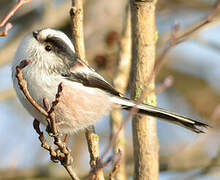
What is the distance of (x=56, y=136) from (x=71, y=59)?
2.81 ft

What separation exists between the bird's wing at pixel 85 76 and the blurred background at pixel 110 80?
52.0 inches

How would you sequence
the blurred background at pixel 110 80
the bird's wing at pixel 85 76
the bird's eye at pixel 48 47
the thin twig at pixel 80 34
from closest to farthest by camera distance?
1. the thin twig at pixel 80 34
2. the bird's eye at pixel 48 47
3. the bird's wing at pixel 85 76
4. the blurred background at pixel 110 80

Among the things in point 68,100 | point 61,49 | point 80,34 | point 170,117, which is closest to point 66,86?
point 68,100

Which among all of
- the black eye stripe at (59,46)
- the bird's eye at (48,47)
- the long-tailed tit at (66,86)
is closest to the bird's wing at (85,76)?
the long-tailed tit at (66,86)

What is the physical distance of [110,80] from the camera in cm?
547

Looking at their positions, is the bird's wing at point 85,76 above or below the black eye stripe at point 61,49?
below

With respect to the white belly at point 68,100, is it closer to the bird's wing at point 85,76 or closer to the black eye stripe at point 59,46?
the bird's wing at point 85,76

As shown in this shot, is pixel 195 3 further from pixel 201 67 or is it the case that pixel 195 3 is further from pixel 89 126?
pixel 89 126

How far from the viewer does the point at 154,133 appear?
314cm

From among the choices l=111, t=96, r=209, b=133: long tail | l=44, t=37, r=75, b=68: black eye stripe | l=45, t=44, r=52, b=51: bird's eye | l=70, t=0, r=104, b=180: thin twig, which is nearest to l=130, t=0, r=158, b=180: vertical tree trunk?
l=111, t=96, r=209, b=133: long tail

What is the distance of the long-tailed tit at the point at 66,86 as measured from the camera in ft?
9.96

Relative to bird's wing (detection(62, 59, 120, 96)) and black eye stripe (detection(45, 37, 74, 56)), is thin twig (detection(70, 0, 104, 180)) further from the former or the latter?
bird's wing (detection(62, 59, 120, 96))

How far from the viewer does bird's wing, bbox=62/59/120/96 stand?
3.24 m

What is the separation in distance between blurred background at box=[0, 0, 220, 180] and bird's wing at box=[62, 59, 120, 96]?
4.33 ft
